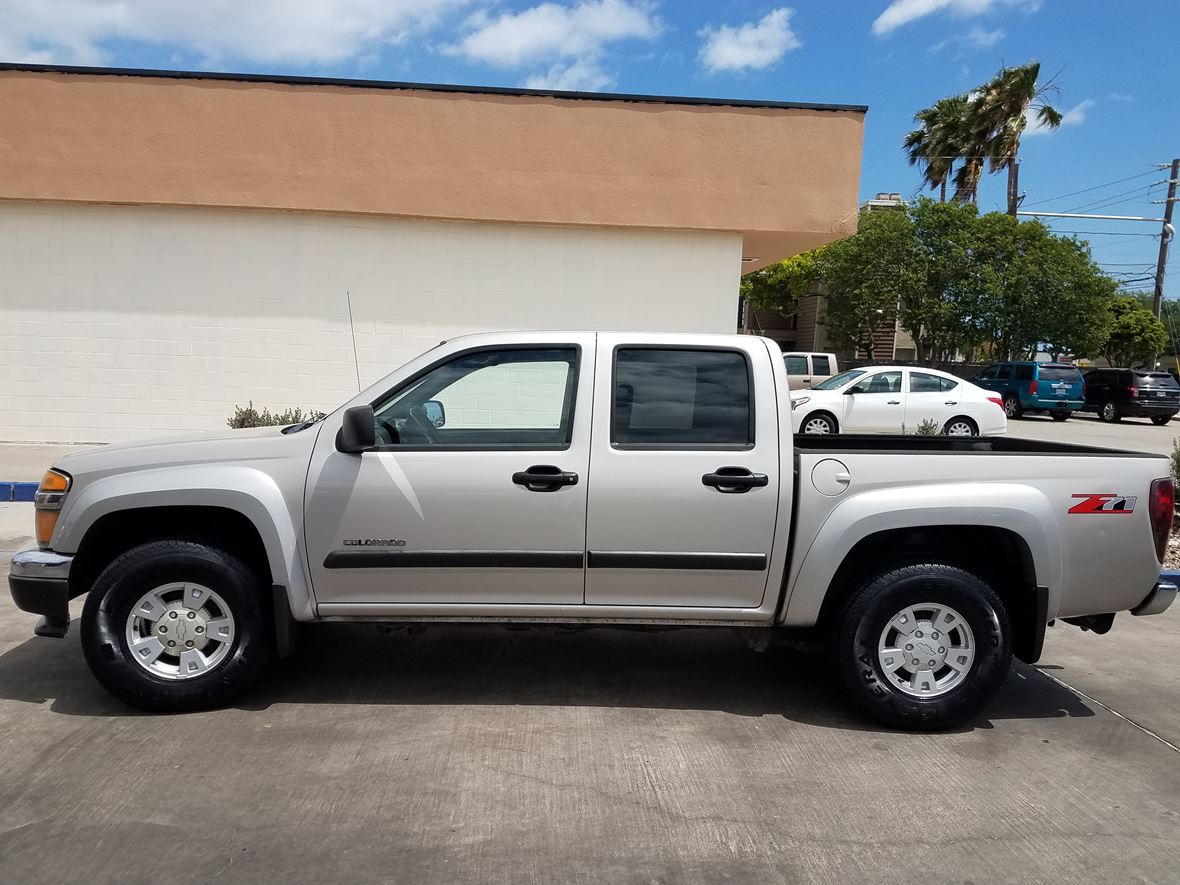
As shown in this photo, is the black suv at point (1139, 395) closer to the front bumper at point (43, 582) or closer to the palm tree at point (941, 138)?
the palm tree at point (941, 138)

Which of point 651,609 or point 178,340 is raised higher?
point 178,340

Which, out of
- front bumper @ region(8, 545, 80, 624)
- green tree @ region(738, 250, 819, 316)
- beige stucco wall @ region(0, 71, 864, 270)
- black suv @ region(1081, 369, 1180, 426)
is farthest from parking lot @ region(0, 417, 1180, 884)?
green tree @ region(738, 250, 819, 316)

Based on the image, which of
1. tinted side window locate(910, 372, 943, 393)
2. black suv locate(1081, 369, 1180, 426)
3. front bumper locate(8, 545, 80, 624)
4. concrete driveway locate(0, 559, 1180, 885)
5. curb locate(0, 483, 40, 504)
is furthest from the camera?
black suv locate(1081, 369, 1180, 426)

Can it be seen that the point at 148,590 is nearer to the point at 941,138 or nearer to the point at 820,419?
the point at 820,419

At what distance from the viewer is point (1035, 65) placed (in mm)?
35500

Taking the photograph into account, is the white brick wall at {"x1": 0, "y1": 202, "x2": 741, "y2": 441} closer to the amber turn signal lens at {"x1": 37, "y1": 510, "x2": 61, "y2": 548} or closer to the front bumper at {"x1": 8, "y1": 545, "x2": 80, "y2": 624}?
the amber turn signal lens at {"x1": 37, "y1": 510, "x2": 61, "y2": 548}

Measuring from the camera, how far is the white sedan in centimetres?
1739

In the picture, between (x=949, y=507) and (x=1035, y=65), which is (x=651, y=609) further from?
(x=1035, y=65)

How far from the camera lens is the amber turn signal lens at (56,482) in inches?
178

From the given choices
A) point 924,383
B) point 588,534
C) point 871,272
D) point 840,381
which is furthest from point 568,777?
point 871,272

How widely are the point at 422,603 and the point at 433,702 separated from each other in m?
0.59

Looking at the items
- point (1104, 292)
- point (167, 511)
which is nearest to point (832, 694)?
point (167, 511)

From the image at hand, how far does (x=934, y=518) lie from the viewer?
4.45 meters

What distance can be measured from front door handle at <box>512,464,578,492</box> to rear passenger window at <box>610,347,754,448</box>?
284 mm
